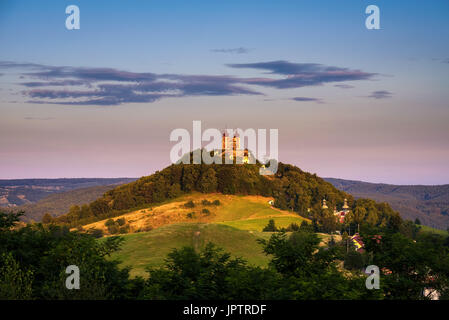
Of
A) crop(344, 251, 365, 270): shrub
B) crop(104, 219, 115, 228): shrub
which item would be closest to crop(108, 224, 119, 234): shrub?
crop(104, 219, 115, 228): shrub

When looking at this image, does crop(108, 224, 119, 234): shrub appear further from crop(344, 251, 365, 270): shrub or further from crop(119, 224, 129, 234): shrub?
crop(344, 251, 365, 270): shrub

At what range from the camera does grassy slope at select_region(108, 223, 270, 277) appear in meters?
104

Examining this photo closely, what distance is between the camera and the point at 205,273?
37.2 m

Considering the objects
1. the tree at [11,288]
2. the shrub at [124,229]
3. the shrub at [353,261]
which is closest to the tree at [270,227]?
the shrub at [124,229]

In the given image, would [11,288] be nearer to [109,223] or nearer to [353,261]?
[353,261]

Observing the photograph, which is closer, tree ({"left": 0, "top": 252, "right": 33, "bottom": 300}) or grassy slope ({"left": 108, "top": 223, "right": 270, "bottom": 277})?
tree ({"left": 0, "top": 252, "right": 33, "bottom": 300})

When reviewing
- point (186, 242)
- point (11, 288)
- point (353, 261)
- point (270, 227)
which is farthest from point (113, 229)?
point (11, 288)

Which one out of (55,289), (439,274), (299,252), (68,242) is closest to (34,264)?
(68,242)

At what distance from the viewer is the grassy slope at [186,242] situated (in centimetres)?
10406

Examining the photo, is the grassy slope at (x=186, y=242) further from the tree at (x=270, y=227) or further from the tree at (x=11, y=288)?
the tree at (x=11, y=288)

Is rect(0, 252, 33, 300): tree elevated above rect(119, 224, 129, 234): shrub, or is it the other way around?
rect(0, 252, 33, 300): tree

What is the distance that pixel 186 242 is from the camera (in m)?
114

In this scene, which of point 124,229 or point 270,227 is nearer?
point 270,227

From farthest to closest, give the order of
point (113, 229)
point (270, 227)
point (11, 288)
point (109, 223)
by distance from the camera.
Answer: point (109, 223)
point (113, 229)
point (270, 227)
point (11, 288)
